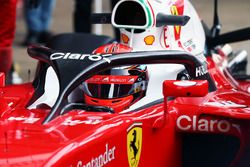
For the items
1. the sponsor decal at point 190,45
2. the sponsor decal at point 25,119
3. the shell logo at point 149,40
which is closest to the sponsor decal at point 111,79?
the shell logo at point 149,40

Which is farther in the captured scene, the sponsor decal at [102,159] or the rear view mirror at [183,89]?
the rear view mirror at [183,89]

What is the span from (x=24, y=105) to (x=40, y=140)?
759 millimetres

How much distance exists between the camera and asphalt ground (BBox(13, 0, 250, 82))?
31.2ft

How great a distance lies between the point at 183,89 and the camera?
412cm

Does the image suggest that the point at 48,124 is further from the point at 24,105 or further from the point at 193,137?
the point at 193,137

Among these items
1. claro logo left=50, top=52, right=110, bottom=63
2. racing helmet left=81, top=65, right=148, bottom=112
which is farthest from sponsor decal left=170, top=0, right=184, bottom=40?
claro logo left=50, top=52, right=110, bottom=63

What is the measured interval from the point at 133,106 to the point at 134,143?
0.36m

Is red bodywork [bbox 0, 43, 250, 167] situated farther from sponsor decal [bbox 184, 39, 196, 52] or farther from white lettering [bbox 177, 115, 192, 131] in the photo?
sponsor decal [bbox 184, 39, 196, 52]

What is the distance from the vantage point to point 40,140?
146 inches

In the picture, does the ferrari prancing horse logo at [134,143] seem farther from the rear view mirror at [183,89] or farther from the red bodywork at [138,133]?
the rear view mirror at [183,89]

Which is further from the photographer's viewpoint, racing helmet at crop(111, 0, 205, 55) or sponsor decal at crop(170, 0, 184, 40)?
sponsor decal at crop(170, 0, 184, 40)

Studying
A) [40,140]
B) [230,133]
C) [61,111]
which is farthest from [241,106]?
[40,140]

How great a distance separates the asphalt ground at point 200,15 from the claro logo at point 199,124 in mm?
4414

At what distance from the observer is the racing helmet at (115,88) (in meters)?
4.46
